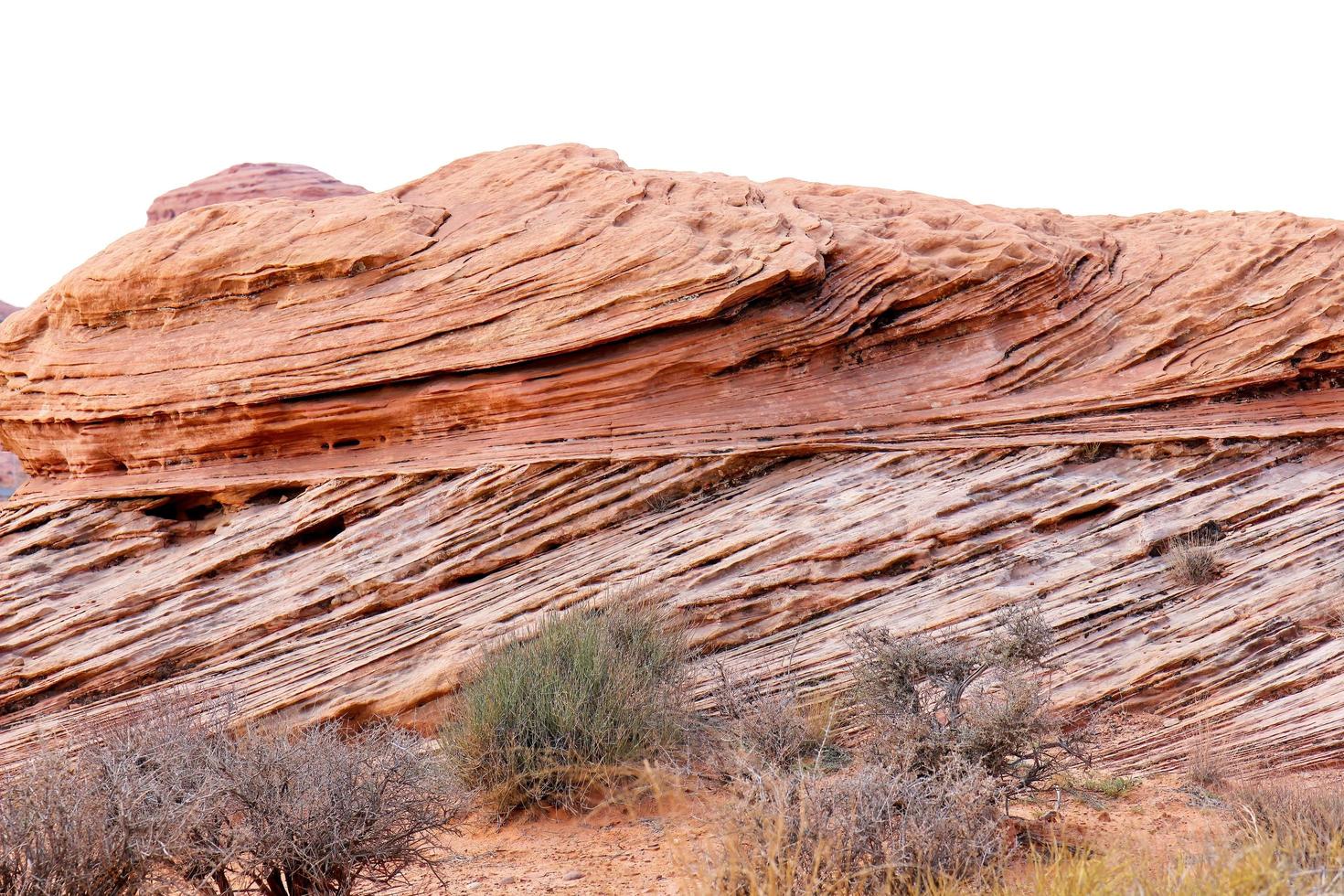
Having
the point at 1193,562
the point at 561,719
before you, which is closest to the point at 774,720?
the point at 561,719

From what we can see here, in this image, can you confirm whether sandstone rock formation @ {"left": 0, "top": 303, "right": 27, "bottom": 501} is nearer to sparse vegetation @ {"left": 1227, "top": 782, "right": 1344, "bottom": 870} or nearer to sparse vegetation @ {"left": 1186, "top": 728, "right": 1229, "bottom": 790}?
sparse vegetation @ {"left": 1186, "top": 728, "right": 1229, "bottom": 790}

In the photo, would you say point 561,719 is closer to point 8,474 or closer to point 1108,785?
point 1108,785

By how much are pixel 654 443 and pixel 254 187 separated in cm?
2907

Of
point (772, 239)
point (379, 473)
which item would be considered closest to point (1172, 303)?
point (772, 239)

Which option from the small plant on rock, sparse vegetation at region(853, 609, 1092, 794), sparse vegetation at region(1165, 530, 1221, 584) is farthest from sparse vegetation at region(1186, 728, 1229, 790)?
the small plant on rock

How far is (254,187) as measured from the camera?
112 ft

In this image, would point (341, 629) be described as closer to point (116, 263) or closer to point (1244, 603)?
point (116, 263)

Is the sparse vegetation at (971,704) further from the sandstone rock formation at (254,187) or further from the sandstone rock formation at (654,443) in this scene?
the sandstone rock formation at (254,187)

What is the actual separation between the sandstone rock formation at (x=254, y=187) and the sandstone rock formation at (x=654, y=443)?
2342 centimetres

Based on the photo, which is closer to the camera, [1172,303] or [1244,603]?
[1244,603]

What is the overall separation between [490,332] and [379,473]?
169cm

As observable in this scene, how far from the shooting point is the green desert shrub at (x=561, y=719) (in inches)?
265

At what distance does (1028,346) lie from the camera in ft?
34.3

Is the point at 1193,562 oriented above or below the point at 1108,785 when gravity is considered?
above
